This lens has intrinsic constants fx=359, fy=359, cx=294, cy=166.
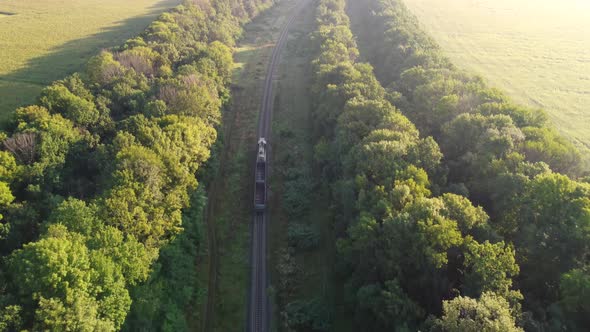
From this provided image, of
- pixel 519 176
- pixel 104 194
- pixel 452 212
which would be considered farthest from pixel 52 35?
pixel 519 176

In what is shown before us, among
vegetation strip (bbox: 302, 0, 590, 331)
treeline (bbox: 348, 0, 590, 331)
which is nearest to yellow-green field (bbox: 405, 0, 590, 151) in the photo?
treeline (bbox: 348, 0, 590, 331)

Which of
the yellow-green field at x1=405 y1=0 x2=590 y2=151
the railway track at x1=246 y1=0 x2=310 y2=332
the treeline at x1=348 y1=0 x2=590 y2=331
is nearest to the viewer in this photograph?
the treeline at x1=348 y1=0 x2=590 y2=331

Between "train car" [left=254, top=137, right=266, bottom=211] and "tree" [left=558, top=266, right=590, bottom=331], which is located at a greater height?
"tree" [left=558, top=266, right=590, bottom=331]

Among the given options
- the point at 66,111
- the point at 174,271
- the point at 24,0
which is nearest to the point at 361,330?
the point at 174,271

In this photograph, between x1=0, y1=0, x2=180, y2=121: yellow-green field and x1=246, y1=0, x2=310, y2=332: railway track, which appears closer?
x1=246, y1=0, x2=310, y2=332: railway track

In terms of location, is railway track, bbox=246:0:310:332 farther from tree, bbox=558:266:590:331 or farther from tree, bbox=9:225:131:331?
tree, bbox=558:266:590:331

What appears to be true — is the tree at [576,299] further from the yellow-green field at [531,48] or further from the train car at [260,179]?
the yellow-green field at [531,48]

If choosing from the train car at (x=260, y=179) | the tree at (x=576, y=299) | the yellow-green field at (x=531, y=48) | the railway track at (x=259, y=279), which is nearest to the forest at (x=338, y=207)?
the tree at (x=576, y=299)
